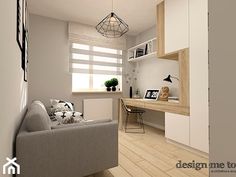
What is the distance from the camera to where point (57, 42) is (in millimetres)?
3699

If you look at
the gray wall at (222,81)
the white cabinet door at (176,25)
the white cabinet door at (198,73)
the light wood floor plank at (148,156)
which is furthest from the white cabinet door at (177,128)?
the gray wall at (222,81)

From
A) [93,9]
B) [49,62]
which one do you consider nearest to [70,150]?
[49,62]

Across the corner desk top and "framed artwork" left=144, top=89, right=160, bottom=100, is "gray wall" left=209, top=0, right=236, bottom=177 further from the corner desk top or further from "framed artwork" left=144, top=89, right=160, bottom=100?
"framed artwork" left=144, top=89, right=160, bottom=100

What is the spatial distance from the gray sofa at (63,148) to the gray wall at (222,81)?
3.37 ft

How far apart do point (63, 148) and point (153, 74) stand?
3165mm

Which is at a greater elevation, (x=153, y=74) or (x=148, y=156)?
(x=153, y=74)

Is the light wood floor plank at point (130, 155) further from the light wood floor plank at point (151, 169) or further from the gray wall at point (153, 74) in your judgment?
the gray wall at point (153, 74)

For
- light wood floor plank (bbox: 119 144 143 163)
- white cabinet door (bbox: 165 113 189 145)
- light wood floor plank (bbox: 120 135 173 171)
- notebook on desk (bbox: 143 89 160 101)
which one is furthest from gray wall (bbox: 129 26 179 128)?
light wood floor plank (bbox: 119 144 143 163)

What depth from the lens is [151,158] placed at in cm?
220

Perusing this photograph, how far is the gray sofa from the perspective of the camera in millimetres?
1267

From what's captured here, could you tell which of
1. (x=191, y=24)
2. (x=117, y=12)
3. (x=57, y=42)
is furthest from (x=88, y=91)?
(x=191, y=24)

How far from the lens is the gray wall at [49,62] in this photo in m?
3.46

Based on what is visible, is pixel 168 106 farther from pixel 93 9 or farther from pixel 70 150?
pixel 93 9

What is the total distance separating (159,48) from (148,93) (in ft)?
4.51
